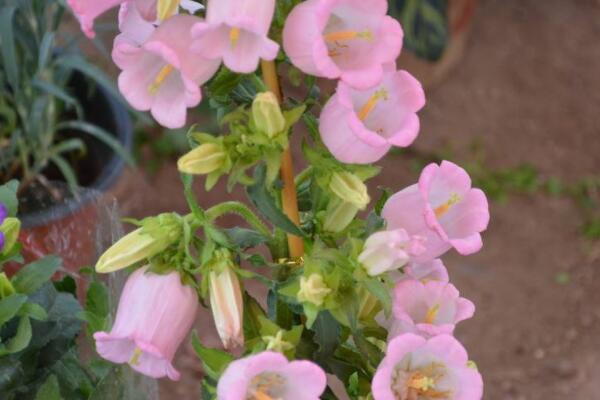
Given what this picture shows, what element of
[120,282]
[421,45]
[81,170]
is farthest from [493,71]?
[120,282]

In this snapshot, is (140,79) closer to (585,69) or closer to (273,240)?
(273,240)

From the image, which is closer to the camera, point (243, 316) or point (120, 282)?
point (243, 316)

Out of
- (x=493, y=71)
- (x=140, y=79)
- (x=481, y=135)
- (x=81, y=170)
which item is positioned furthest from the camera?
(x=493, y=71)

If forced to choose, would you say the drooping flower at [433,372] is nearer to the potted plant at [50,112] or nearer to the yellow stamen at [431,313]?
the yellow stamen at [431,313]

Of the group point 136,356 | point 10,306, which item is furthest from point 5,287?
point 136,356

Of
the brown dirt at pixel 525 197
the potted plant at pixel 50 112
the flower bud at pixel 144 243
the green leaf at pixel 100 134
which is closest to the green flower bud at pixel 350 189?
the flower bud at pixel 144 243

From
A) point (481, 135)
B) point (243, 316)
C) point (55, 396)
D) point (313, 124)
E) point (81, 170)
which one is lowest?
point (481, 135)

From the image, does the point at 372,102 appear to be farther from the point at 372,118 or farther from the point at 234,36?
the point at 234,36
